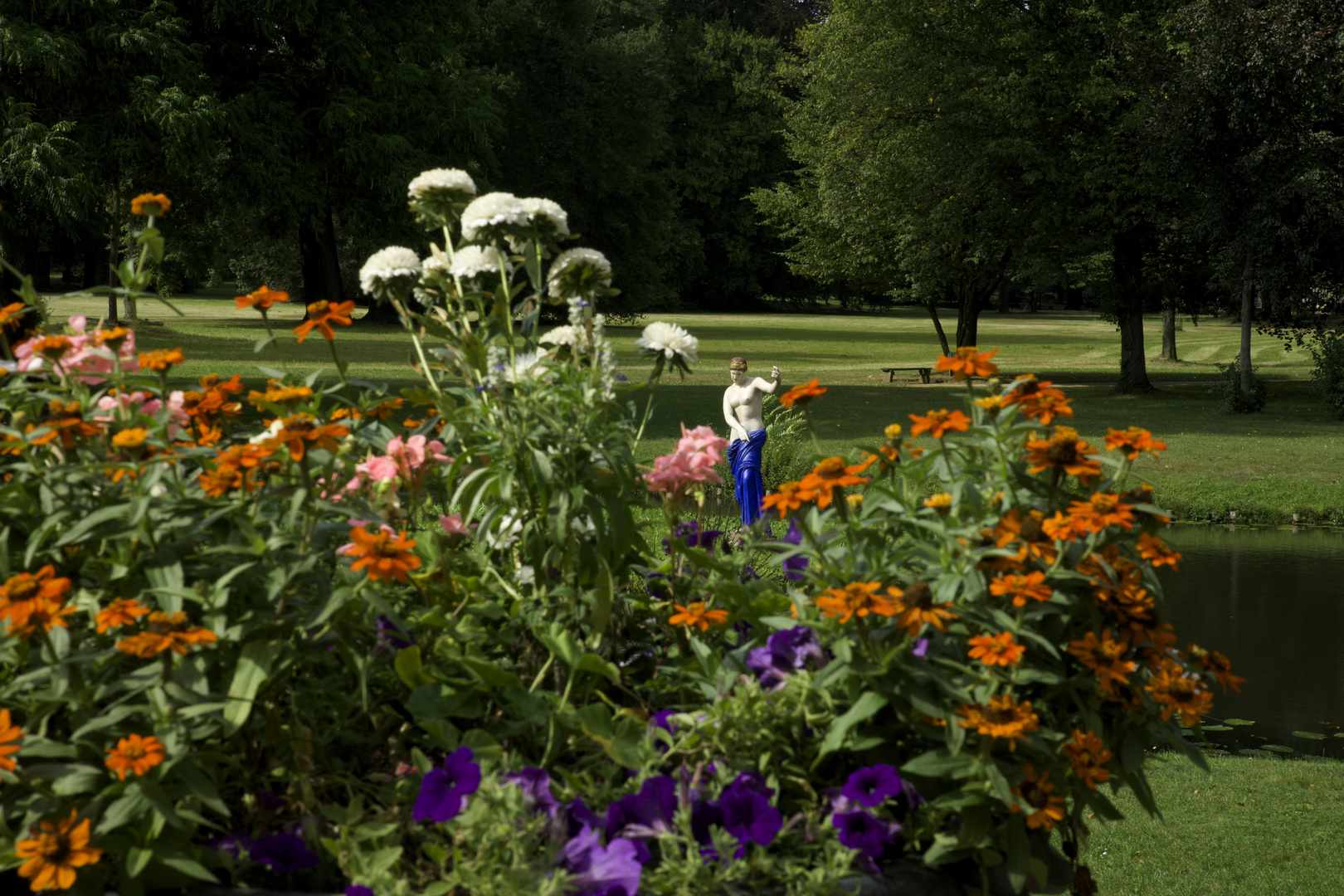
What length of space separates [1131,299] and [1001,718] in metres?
23.2

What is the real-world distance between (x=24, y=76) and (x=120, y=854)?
14.5m

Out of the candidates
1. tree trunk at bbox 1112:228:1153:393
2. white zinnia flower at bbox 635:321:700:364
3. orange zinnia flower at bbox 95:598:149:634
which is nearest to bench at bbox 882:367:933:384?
tree trunk at bbox 1112:228:1153:393

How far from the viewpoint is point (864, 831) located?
1672mm

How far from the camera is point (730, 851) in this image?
1.55 m

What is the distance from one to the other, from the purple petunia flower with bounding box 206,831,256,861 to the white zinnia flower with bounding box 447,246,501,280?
110cm

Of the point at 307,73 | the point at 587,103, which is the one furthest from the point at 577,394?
the point at 587,103

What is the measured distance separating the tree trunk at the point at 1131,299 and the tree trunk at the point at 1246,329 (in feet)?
7.69

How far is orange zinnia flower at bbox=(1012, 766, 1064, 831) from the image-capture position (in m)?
1.72

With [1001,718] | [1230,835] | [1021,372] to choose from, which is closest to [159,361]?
[1001,718]

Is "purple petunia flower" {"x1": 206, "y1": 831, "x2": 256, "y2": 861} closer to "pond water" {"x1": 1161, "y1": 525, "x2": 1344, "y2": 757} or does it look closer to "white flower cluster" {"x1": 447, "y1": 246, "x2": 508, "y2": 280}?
"white flower cluster" {"x1": 447, "y1": 246, "x2": 508, "y2": 280}

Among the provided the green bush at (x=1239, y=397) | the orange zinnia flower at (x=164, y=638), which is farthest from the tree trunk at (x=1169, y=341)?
the orange zinnia flower at (x=164, y=638)

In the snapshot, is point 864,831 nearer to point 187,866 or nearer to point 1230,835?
point 187,866

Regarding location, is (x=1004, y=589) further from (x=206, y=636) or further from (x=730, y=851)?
(x=206, y=636)

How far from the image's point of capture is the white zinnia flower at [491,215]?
2074 millimetres
